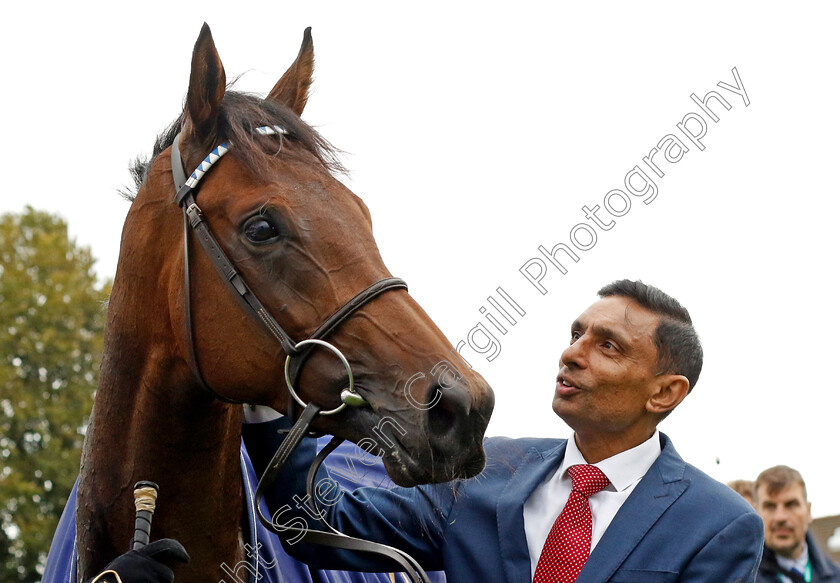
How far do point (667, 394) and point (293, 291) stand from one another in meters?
1.45

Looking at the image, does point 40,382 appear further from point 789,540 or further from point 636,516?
point 636,516

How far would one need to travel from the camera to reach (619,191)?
142 inches

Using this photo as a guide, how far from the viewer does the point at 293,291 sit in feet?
7.79

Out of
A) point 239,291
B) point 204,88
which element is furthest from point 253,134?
point 239,291

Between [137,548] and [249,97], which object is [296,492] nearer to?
[137,548]

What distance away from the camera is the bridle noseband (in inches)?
89.6

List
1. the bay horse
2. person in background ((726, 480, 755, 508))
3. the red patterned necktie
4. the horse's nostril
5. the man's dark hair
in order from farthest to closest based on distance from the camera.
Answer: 1. person in background ((726, 480, 755, 508))
2. the man's dark hair
3. the red patterned necktie
4. the bay horse
5. the horse's nostril

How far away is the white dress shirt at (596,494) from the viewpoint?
9.02 feet

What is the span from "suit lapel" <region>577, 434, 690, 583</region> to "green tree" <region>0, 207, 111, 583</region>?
49.0ft

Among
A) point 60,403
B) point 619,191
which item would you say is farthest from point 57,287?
point 619,191

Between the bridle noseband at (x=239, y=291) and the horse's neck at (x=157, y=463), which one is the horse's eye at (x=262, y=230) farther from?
the horse's neck at (x=157, y=463)

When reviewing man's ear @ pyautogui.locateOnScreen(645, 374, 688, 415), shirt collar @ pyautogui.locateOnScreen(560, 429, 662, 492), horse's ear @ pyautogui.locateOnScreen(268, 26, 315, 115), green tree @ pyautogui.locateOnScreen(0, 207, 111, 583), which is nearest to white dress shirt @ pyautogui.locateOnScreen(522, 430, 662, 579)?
shirt collar @ pyautogui.locateOnScreen(560, 429, 662, 492)

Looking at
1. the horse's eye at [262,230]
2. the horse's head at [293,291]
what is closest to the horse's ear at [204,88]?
the horse's head at [293,291]

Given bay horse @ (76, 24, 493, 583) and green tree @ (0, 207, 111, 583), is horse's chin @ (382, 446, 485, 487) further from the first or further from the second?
green tree @ (0, 207, 111, 583)
